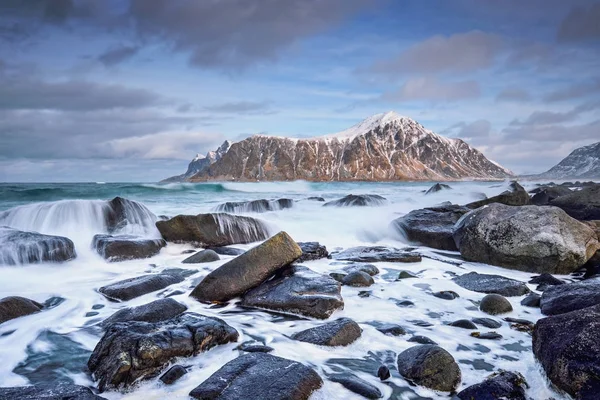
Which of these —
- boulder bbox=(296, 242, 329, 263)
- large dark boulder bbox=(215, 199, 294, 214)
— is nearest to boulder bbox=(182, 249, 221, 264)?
boulder bbox=(296, 242, 329, 263)

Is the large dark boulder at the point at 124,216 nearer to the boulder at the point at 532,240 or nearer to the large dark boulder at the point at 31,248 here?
the large dark boulder at the point at 31,248

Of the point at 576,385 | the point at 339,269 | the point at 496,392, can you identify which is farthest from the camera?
the point at 339,269

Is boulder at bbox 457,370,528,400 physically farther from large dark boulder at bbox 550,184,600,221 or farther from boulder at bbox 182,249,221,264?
large dark boulder at bbox 550,184,600,221

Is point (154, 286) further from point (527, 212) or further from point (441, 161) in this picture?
point (441, 161)

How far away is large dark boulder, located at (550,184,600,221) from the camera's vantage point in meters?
11.3


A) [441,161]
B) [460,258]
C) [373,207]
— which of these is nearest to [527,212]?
[460,258]

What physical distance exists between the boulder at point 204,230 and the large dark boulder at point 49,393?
6.63m

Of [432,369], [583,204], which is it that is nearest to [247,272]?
[432,369]

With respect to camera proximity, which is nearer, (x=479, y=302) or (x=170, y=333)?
(x=170, y=333)

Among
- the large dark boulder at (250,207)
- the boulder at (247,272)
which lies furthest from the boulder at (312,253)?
the large dark boulder at (250,207)

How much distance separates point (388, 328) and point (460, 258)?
4.36 m

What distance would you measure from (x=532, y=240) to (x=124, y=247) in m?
7.70

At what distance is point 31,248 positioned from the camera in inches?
311

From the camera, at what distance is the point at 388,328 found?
176 inches
